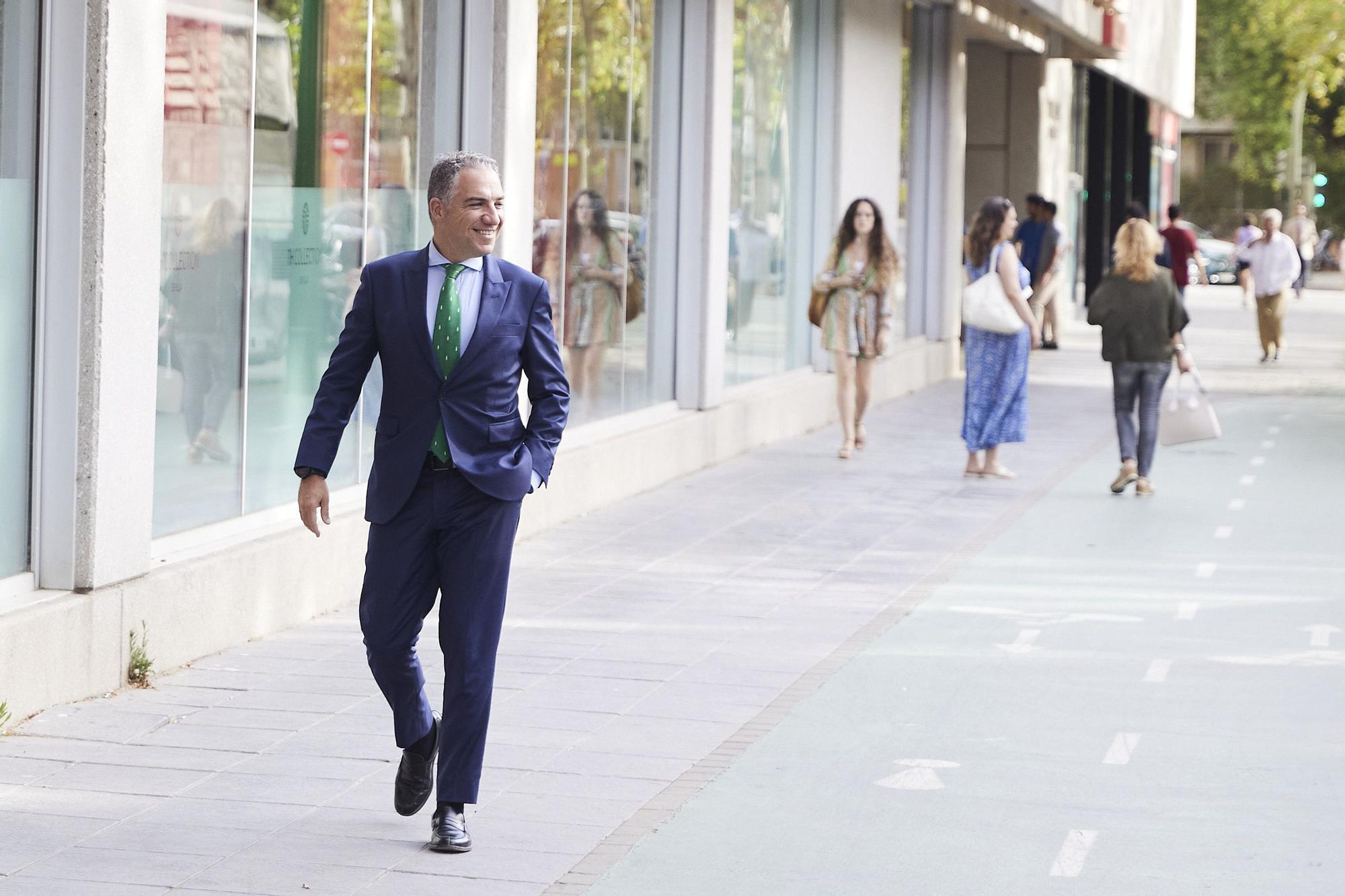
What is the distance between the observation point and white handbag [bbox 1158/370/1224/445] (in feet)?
43.4

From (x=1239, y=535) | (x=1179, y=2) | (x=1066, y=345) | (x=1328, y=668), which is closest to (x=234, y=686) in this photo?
(x=1328, y=668)

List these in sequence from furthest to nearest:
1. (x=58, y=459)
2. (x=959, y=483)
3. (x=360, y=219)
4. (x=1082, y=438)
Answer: (x=1082, y=438)
(x=959, y=483)
(x=360, y=219)
(x=58, y=459)

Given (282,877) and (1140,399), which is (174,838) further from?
(1140,399)

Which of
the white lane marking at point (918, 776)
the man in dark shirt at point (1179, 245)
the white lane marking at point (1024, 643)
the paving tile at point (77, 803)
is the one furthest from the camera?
the man in dark shirt at point (1179, 245)

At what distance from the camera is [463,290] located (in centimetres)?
532

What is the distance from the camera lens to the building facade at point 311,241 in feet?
23.0

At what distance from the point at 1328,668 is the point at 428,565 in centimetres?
415

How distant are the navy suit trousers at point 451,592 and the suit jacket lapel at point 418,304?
0.97 feet

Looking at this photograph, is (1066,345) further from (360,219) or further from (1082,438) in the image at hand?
(360,219)

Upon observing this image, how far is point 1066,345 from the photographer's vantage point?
91.9 feet

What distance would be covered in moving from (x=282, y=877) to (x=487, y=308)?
4.86 feet

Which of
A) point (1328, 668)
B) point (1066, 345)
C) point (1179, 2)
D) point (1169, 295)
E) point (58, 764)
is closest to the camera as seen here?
point (58, 764)

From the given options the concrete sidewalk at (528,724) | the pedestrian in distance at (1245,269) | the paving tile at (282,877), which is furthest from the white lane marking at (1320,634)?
the pedestrian in distance at (1245,269)

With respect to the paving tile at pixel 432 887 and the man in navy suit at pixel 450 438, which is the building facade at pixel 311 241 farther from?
the paving tile at pixel 432 887
